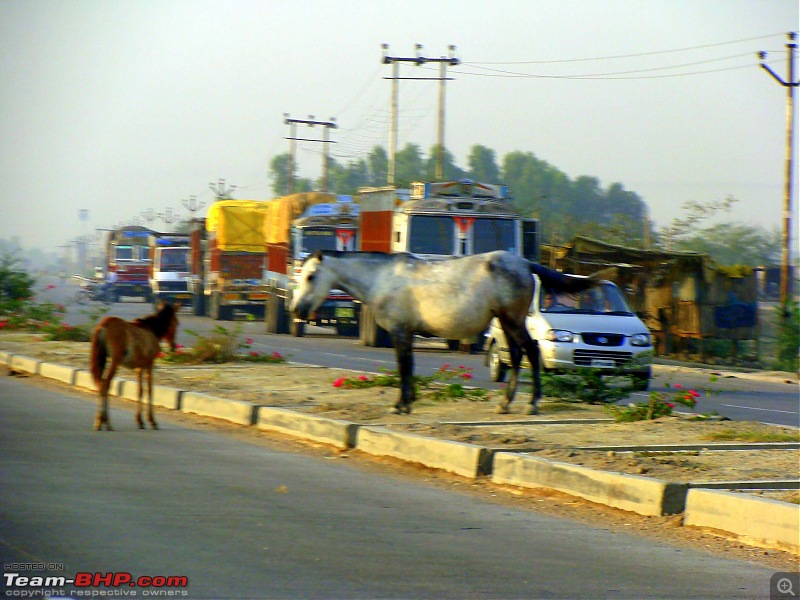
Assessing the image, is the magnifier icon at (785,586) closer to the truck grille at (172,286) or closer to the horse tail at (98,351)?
the horse tail at (98,351)

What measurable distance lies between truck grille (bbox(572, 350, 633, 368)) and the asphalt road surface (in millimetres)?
7250

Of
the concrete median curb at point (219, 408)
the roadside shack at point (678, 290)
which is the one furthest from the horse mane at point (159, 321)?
the roadside shack at point (678, 290)

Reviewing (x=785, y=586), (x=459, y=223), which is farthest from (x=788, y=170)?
(x=785, y=586)

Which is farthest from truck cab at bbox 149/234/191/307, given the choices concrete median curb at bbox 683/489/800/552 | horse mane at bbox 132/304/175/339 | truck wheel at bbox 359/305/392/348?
concrete median curb at bbox 683/489/800/552

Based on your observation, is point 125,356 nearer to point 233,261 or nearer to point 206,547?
point 206,547

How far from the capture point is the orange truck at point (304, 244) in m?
28.3

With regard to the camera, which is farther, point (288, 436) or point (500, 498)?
point (288, 436)

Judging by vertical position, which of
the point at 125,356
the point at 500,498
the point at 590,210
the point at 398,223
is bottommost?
the point at 500,498

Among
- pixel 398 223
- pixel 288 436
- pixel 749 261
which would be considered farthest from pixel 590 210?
pixel 288 436

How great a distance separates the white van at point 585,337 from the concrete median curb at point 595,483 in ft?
22.5

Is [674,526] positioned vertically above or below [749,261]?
below

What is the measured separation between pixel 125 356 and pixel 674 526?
5.77 m

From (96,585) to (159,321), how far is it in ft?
20.7

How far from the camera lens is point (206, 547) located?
6027mm
